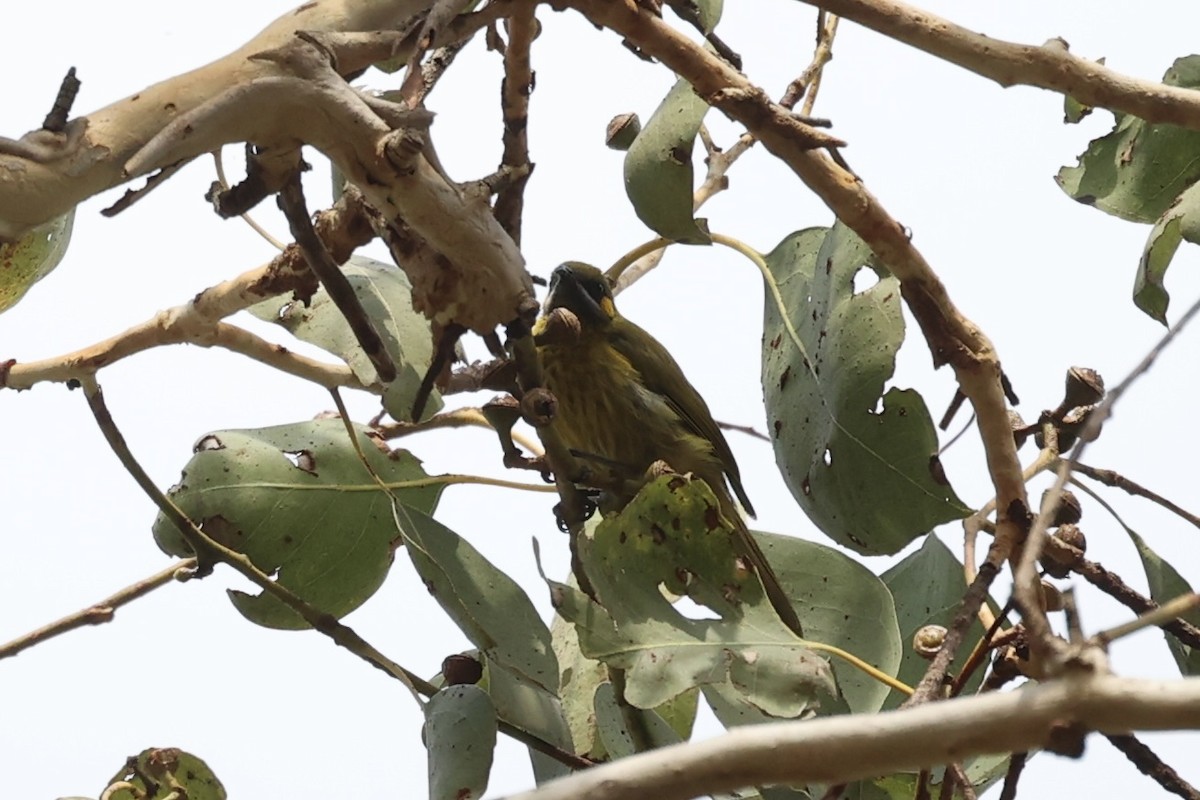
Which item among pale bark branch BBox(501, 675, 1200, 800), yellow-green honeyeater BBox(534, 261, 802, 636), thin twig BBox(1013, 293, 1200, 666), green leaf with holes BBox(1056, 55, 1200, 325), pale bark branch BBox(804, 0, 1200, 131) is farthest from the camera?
yellow-green honeyeater BBox(534, 261, 802, 636)

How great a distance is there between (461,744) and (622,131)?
83 centimetres

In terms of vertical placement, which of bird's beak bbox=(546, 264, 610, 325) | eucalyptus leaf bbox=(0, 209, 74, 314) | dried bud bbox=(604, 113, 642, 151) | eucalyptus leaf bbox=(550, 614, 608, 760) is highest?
bird's beak bbox=(546, 264, 610, 325)

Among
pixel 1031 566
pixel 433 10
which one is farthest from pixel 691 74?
pixel 1031 566

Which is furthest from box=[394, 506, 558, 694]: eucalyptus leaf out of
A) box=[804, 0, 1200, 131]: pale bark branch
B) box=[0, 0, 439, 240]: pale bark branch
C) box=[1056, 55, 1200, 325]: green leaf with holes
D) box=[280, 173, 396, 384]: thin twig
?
box=[1056, 55, 1200, 325]: green leaf with holes

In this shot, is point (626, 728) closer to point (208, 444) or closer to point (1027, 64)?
point (208, 444)

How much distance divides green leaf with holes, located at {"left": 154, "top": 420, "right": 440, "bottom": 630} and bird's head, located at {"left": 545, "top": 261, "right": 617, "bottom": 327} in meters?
0.90

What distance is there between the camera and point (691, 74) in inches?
56.8

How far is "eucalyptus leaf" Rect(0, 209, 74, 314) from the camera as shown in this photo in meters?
1.58

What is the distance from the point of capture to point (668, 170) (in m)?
1.57

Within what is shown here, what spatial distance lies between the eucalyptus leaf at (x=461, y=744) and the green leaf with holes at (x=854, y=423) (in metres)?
0.47

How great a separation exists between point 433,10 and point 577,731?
3.44 ft

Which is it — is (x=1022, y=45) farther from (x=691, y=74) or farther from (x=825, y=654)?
(x=825, y=654)

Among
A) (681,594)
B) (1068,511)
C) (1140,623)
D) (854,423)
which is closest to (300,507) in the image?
(681,594)

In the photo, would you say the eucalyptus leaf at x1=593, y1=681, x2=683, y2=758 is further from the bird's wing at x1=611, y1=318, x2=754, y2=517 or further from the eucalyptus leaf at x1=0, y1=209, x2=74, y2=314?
the bird's wing at x1=611, y1=318, x2=754, y2=517
